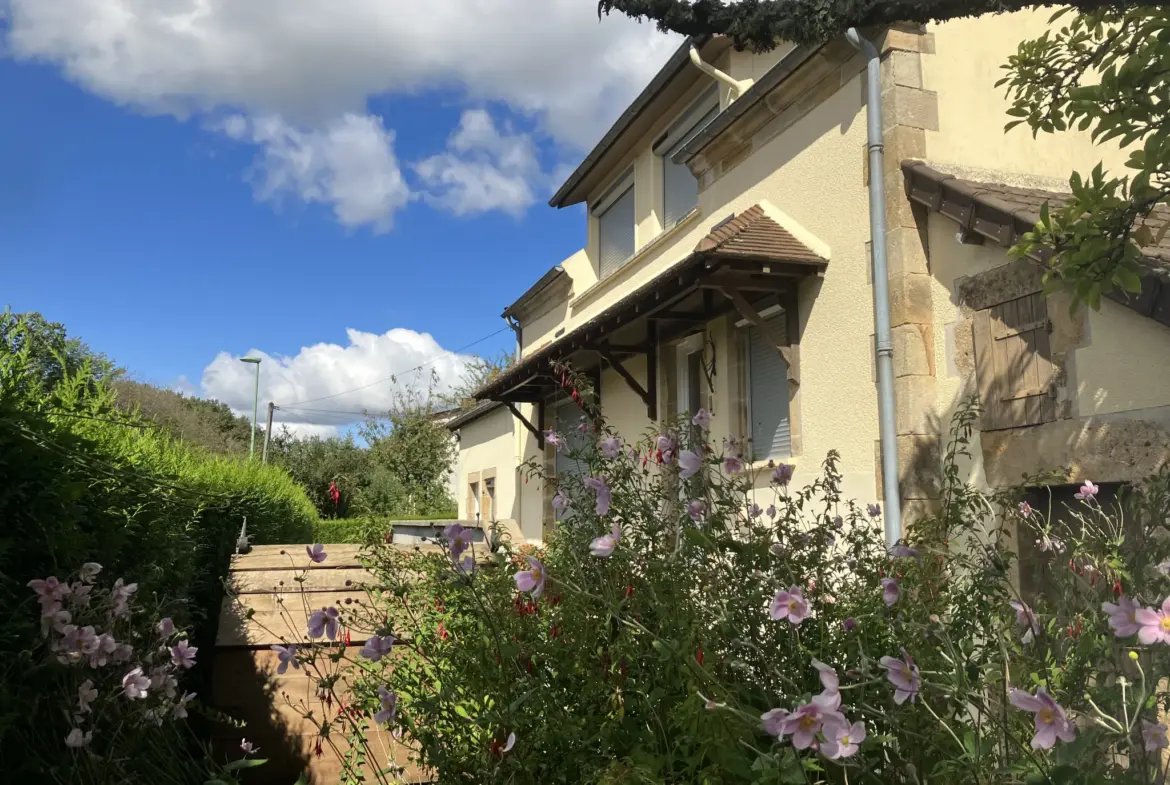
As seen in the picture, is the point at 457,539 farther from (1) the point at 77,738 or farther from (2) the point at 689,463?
(1) the point at 77,738

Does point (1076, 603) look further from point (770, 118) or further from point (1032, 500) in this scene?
point (770, 118)

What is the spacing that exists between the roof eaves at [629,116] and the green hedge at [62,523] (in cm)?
578

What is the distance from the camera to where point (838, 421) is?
604 cm

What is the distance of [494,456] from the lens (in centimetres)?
1648

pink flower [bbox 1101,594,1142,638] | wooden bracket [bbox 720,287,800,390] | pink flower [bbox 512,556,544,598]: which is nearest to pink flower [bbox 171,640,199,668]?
pink flower [bbox 512,556,544,598]

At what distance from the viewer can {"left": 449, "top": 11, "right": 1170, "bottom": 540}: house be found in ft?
14.9

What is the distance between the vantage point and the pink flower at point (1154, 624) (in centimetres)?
136

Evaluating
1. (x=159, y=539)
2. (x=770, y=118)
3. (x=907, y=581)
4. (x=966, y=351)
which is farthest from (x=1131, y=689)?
(x=770, y=118)

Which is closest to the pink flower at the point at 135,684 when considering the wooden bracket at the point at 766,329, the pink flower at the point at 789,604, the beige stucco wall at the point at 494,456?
the pink flower at the point at 789,604

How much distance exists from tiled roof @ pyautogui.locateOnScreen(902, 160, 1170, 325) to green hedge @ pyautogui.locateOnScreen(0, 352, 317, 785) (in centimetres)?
410

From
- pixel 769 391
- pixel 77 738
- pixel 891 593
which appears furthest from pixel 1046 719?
pixel 769 391

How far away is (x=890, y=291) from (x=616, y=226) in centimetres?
658

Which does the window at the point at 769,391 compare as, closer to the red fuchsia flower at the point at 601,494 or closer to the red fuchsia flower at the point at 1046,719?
the red fuchsia flower at the point at 601,494

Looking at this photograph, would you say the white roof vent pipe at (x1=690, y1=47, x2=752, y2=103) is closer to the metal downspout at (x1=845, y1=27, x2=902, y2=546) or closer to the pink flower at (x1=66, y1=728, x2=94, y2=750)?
the metal downspout at (x1=845, y1=27, x2=902, y2=546)
